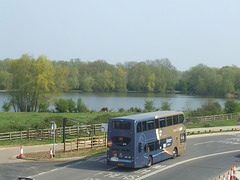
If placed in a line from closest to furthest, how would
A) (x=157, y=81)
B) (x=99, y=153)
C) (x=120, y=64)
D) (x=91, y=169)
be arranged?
Result: (x=91, y=169), (x=99, y=153), (x=157, y=81), (x=120, y=64)

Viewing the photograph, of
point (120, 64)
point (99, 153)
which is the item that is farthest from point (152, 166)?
point (120, 64)

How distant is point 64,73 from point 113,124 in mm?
63814

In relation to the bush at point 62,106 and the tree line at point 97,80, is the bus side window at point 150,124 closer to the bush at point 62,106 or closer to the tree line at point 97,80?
the bush at point 62,106

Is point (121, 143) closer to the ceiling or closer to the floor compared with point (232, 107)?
closer to the floor

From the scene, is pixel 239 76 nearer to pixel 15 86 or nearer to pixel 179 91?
pixel 179 91

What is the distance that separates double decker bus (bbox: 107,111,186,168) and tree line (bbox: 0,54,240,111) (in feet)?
185

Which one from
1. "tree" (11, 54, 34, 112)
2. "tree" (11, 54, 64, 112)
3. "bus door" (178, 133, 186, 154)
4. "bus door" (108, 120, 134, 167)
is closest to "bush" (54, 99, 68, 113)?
"tree" (11, 54, 64, 112)

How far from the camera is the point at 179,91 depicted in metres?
146

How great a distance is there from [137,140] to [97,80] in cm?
11606

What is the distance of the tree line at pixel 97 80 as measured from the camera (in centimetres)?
7819

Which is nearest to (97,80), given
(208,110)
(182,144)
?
(208,110)

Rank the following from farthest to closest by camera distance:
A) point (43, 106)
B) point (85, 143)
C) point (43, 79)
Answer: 1. point (43, 106)
2. point (43, 79)
3. point (85, 143)

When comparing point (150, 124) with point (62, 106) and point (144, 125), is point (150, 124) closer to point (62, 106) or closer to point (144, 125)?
point (144, 125)

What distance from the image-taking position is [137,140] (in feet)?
69.0
